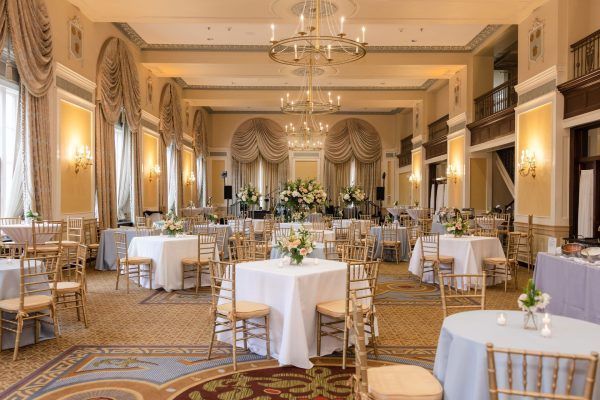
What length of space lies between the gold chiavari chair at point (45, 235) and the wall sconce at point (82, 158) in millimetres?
1934

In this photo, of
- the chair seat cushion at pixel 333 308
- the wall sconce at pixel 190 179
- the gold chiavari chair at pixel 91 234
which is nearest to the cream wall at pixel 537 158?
the chair seat cushion at pixel 333 308

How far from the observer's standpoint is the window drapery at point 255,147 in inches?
925

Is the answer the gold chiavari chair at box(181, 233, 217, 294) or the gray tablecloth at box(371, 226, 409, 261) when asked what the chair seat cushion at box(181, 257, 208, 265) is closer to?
the gold chiavari chair at box(181, 233, 217, 294)

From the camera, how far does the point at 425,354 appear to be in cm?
500

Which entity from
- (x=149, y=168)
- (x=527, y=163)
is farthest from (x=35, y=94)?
(x=527, y=163)

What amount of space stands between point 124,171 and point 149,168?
1444 millimetres

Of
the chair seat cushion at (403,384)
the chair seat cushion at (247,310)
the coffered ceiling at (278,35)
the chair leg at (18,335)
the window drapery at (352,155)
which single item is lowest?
the chair leg at (18,335)

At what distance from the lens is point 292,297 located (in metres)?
4.69

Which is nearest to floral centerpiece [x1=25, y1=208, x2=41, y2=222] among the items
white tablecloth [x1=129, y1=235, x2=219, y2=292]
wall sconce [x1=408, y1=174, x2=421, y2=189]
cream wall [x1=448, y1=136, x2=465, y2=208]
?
white tablecloth [x1=129, y1=235, x2=219, y2=292]

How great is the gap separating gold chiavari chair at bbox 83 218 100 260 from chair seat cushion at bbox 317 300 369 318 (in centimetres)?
721

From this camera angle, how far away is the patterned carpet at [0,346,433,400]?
404cm

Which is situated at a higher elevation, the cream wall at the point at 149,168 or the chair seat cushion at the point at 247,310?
the cream wall at the point at 149,168

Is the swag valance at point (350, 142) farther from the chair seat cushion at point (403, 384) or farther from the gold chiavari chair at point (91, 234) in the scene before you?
the chair seat cushion at point (403, 384)

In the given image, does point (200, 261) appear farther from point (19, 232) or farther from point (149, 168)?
point (149, 168)
